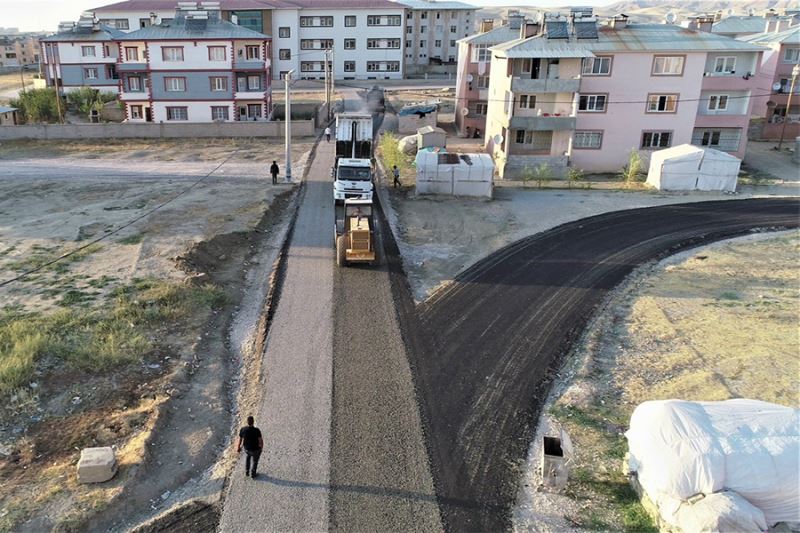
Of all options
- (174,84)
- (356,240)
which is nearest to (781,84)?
(356,240)

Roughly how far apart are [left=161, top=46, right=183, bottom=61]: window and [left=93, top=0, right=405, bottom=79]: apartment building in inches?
1337

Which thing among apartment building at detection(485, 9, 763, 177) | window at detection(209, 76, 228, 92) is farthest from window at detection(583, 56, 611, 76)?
window at detection(209, 76, 228, 92)

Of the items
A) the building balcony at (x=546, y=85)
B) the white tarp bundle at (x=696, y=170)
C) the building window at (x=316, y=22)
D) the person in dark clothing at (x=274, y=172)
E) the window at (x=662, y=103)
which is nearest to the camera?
→ the person in dark clothing at (x=274, y=172)

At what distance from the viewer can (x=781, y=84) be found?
200 ft

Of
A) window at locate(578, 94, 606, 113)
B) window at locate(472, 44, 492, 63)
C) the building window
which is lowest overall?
window at locate(578, 94, 606, 113)

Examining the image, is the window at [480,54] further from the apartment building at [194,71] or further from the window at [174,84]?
the window at [174,84]

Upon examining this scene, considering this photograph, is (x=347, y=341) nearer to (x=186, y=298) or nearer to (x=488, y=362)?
(x=488, y=362)

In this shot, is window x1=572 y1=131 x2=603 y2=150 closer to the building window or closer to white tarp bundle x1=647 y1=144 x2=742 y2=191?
white tarp bundle x1=647 y1=144 x2=742 y2=191

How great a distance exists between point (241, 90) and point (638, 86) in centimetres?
3606

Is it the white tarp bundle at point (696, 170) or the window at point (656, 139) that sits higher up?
the window at point (656, 139)

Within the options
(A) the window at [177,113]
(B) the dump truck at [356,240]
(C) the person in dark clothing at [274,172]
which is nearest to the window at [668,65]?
(C) the person in dark clothing at [274,172]

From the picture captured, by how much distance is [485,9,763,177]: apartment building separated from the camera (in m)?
44.6

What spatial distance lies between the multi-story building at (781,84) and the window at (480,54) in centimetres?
2644

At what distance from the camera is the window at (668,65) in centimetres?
4531
